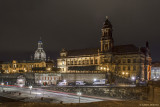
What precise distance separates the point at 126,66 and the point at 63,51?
40047 mm

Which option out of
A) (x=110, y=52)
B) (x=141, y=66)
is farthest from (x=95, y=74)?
(x=141, y=66)

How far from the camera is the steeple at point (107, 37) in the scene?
86.9 meters

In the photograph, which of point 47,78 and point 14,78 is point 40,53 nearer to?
point 14,78

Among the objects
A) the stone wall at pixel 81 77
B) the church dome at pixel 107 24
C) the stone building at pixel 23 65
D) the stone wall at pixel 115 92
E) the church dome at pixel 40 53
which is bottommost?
the stone wall at pixel 115 92

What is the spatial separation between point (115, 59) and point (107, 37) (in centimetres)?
1135

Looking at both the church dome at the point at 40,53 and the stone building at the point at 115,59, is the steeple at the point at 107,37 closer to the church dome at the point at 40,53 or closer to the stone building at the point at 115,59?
the stone building at the point at 115,59

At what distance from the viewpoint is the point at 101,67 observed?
86312mm

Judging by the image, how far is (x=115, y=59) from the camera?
86875mm

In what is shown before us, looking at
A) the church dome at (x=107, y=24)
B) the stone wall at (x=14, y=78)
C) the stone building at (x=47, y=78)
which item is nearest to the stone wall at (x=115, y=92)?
the stone building at (x=47, y=78)

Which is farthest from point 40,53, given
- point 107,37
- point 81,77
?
point 81,77

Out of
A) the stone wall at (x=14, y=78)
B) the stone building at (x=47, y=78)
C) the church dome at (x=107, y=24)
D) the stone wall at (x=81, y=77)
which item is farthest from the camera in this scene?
the stone wall at (x=14, y=78)

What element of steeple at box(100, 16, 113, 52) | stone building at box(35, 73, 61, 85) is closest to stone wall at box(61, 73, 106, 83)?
stone building at box(35, 73, 61, 85)

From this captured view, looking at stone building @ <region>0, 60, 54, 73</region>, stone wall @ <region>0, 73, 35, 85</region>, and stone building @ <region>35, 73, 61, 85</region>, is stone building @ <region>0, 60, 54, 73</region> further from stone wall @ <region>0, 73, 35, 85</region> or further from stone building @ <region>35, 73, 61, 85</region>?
stone building @ <region>35, 73, 61, 85</region>

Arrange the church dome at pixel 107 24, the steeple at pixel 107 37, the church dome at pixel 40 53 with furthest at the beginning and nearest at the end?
the church dome at pixel 40 53 < the church dome at pixel 107 24 < the steeple at pixel 107 37
